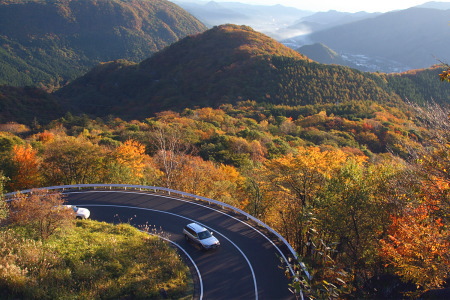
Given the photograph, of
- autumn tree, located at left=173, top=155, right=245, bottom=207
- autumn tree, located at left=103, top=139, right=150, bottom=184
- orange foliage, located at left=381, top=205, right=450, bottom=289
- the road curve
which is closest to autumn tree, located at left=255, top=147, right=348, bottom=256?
the road curve

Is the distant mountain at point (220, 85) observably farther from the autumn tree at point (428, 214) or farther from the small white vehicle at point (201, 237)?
the autumn tree at point (428, 214)

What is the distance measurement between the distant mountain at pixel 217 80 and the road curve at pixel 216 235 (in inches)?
3291

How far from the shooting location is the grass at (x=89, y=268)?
14309 mm

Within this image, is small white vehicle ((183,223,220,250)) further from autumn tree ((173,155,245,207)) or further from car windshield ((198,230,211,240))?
autumn tree ((173,155,245,207))

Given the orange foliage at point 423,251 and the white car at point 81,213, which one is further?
the white car at point 81,213

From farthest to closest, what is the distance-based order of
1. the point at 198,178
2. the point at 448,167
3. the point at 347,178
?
the point at 198,178
the point at 347,178
the point at 448,167

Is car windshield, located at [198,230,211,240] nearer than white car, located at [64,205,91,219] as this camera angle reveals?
Yes

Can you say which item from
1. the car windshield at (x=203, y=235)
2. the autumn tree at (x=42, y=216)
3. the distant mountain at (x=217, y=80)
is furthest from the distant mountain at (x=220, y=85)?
the car windshield at (x=203, y=235)

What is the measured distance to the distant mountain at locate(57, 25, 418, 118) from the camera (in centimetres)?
11106

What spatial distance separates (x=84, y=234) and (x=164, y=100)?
104056 mm

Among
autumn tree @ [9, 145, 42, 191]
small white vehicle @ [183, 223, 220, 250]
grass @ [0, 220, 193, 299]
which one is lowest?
small white vehicle @ [183, 223, 220, 250]

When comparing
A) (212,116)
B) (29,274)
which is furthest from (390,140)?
(29,274)

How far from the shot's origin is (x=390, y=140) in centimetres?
7444

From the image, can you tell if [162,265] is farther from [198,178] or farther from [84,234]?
[198,178]
